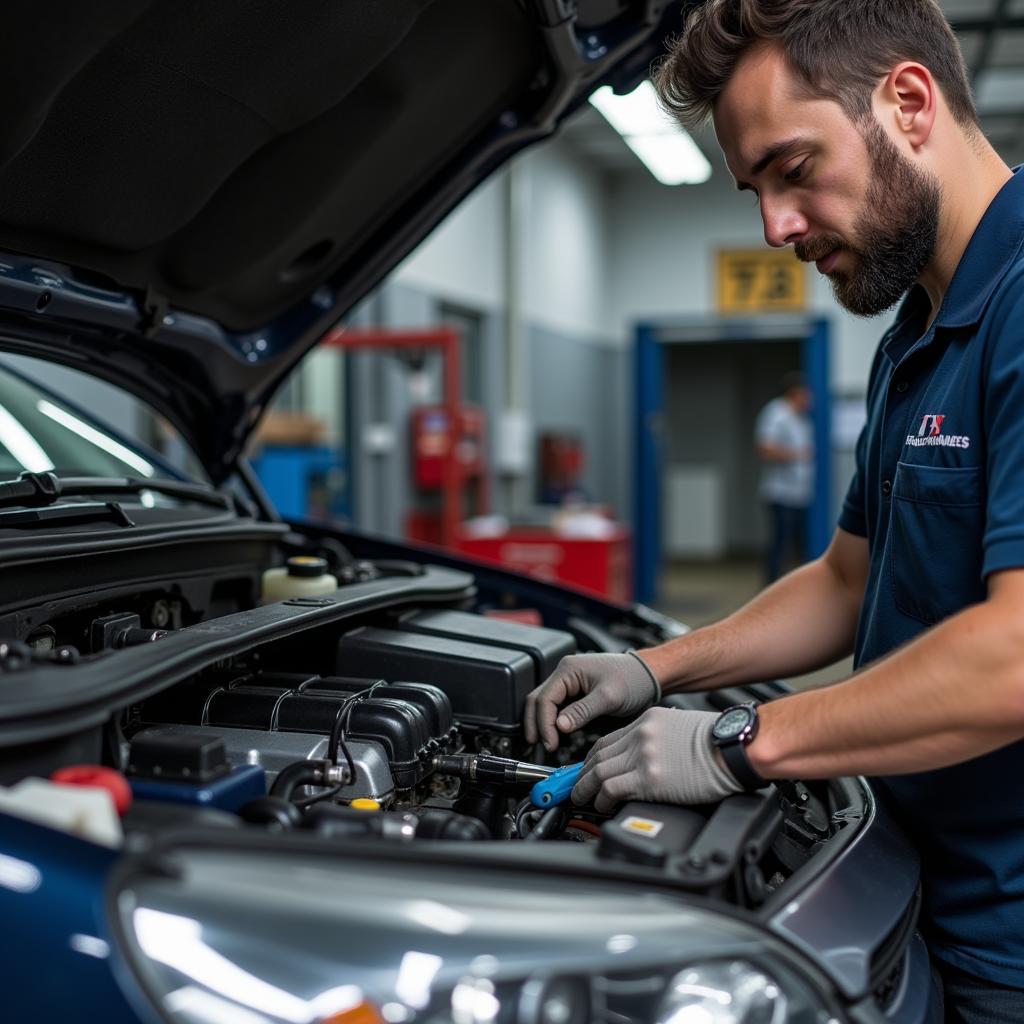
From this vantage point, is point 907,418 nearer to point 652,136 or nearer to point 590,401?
point 652,136

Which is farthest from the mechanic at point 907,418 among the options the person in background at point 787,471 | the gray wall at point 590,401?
the gray wall at point 590,401

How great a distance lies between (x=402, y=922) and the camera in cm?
77

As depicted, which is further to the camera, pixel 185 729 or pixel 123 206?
pixel 123 206

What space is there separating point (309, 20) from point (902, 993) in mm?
1240

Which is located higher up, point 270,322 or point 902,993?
point 270,322

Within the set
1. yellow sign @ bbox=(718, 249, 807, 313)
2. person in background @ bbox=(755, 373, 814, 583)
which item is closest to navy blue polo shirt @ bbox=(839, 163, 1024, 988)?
person in background @ bbox=(755, 373, 814, 583)

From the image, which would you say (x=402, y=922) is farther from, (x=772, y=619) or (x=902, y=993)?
(x=772, y=619)

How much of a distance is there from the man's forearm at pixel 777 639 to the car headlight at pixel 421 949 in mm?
817

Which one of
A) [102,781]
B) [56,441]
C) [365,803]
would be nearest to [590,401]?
[56,441]

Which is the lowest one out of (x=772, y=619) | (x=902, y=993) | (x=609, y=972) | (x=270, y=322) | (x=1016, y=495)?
(x=902, y=993)

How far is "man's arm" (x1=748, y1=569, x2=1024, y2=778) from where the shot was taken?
3.22 ft

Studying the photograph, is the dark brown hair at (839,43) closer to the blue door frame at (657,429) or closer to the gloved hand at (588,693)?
the gloved hand at (588,693)

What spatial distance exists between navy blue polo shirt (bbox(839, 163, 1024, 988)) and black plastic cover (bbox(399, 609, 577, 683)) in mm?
475

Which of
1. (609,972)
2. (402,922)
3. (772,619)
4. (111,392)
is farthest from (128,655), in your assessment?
(111,392)
